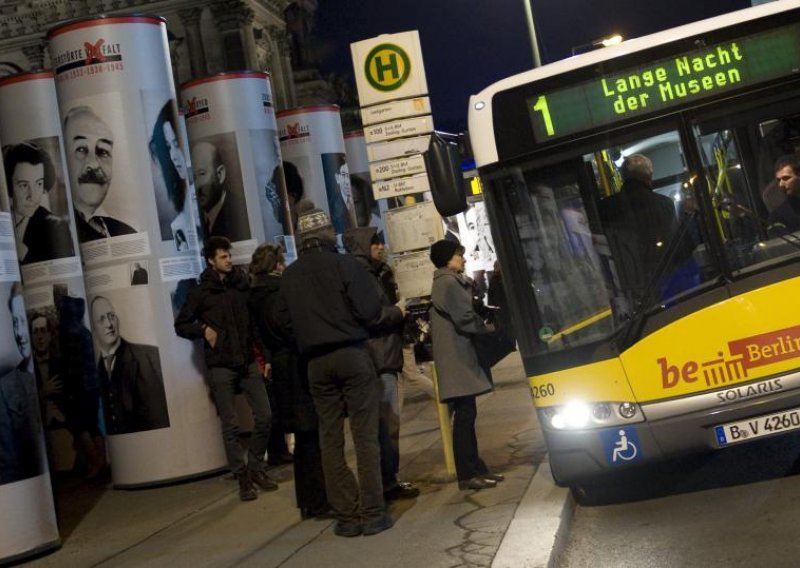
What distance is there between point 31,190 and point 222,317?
12.2ft

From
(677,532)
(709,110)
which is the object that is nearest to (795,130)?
(709,110)

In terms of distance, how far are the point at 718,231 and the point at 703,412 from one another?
3.46ft

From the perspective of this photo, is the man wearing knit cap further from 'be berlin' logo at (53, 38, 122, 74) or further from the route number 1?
'be berlin' logo at (53, 38, 122, 74)

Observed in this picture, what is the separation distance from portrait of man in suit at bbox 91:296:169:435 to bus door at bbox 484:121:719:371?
14.7 ft

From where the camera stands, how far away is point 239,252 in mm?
14758

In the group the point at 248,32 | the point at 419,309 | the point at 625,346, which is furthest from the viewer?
the point at 248,32

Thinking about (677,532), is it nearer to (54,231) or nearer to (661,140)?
(661,140)

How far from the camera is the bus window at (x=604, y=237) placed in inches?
297

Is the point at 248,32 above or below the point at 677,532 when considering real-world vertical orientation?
above

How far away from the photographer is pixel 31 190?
1299 cm

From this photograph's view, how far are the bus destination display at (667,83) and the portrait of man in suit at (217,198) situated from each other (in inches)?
282

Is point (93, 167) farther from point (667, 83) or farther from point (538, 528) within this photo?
point (538, 528)

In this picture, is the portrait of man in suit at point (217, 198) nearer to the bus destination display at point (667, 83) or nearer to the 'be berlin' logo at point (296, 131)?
the 'be berlin' logo at point (296, 131)

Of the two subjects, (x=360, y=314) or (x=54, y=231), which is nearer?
(x=360, y=314)
